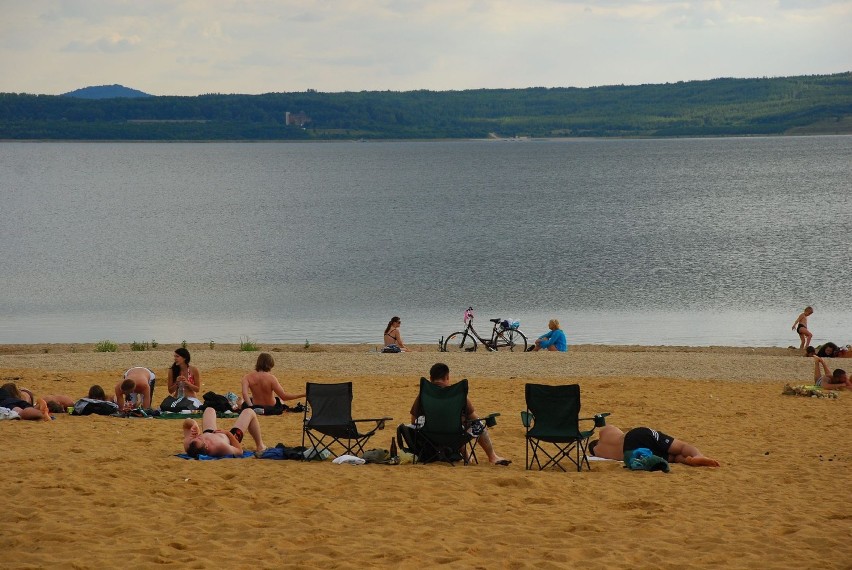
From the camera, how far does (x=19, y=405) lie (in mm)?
11320

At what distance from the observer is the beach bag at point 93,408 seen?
38.6ft

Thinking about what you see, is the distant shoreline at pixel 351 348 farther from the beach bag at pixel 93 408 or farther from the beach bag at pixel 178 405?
the beach bag at pixel 93 408

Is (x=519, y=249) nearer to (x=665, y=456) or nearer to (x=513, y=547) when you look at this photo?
(x=665, y=456)

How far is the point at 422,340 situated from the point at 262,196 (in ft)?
206

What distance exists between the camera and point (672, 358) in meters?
17.7

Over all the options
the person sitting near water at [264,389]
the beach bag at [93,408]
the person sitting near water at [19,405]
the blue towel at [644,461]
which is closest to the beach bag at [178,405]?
the beach bag at [93,408]

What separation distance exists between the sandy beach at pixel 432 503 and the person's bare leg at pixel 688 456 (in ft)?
0.46

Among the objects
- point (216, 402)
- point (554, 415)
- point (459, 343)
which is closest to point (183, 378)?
point (216, 402)

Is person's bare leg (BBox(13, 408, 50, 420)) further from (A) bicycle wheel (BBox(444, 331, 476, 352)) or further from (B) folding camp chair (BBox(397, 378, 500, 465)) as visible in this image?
(A) bicycle wheel (BBox(444, 331, 476, 352))

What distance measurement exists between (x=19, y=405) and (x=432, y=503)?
232 inches

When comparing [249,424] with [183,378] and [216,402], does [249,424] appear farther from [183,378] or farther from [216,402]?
[183,378]

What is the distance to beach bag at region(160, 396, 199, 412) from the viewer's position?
11930 millimetres

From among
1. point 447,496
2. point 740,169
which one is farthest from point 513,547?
point 740,169

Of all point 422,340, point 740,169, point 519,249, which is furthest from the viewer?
point 740,169
